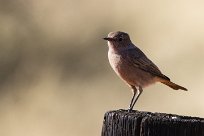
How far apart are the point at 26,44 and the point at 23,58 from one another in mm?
684

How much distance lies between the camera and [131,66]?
12.2 meters

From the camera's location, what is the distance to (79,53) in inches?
1043

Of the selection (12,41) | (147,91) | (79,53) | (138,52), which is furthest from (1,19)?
(138,52)

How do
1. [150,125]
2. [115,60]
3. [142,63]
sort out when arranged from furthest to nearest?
1. [142,63]
2. [115,60]
3. [150,125]

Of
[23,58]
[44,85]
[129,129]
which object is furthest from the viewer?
[23,58]

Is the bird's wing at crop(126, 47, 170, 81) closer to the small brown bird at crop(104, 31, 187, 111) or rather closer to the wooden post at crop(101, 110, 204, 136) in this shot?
the small brown bird at crop(104, 31, 187, 111)

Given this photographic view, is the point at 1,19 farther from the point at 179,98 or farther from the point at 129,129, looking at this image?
the point at 129,129

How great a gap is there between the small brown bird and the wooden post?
3.50 metres

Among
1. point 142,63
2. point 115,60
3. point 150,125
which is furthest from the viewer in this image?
point 142,63

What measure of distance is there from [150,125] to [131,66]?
13.1ft

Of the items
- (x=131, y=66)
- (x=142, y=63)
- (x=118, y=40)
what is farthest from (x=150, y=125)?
(x=118, y=40)

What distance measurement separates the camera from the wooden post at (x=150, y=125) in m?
8.16

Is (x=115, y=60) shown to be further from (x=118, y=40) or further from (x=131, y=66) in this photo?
(x=118, y=40)

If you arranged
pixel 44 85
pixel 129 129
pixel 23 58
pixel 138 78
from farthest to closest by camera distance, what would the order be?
pixel 23 58 < pixel 44 85 < pixel 138 78 < pixel 129 129
